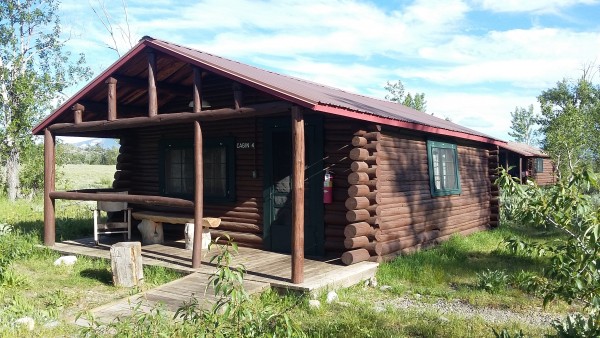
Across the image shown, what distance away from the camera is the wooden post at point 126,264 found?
25.0ft

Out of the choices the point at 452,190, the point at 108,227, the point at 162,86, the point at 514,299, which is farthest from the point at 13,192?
the point at 514,299

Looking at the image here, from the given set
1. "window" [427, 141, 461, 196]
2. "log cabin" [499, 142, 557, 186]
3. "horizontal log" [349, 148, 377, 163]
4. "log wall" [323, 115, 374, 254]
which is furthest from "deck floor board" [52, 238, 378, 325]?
"log cabin" [499, 142, 557, 186]

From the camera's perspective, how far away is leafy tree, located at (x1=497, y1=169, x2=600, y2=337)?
3021mm

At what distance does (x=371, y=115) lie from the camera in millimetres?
8055

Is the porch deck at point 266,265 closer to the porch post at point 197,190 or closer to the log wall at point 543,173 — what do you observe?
the porch post at point 197,190

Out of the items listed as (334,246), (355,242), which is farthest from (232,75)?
(334,246)

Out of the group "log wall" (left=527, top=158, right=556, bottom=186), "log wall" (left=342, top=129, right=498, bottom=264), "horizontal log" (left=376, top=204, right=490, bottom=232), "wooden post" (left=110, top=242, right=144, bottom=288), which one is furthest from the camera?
"log wall" (left=527, top=158, right=556, bottom=186)

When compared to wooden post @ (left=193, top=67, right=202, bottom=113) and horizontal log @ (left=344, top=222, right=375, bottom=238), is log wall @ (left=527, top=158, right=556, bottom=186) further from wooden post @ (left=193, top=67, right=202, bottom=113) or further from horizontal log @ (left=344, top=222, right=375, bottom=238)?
wooden post @ (left=193, top=67, right=202, bottom=113)

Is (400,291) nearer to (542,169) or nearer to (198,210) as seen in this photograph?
(198,210)

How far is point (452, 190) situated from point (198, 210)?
633 cm

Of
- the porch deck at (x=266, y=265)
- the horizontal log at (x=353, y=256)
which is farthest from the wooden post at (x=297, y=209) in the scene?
the horizontal log at (x=353, y=256)

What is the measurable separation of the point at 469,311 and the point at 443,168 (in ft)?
18.0

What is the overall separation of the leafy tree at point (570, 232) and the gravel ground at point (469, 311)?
2.46 m

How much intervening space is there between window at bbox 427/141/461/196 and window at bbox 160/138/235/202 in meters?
4.33
